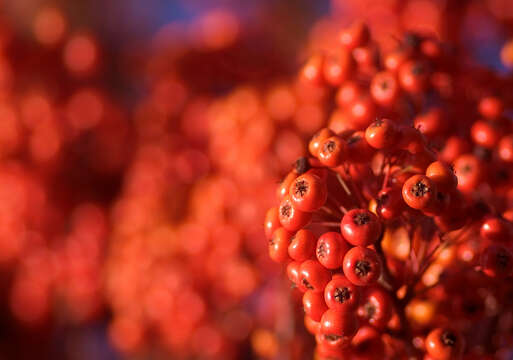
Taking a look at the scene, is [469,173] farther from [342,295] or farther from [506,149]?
[342,295]

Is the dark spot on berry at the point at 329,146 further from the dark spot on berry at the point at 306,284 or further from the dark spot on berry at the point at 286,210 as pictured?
the dark spot on berry at the point at 306,284

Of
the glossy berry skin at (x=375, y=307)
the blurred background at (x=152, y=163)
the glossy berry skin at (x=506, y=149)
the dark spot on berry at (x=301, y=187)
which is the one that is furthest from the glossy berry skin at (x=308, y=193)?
the blurred background at (x=152, y=163)

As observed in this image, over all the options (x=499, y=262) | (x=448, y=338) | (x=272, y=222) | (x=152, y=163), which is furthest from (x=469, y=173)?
(x=152, y=163)

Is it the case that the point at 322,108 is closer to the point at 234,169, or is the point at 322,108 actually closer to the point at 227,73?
the point at 234,169

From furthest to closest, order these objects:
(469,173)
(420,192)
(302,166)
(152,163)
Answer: (152,163) → (469,173) → (302,166) → (420,192)

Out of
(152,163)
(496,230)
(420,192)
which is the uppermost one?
(420,192)

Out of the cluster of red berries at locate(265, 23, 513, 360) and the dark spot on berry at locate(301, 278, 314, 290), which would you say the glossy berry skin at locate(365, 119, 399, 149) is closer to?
the cluster of red berries at locate(265, 23, 513, 360)

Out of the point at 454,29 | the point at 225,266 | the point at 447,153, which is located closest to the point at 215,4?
the point at 454,29

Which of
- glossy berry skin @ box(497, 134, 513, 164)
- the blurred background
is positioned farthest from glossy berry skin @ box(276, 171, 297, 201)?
the blurred background
